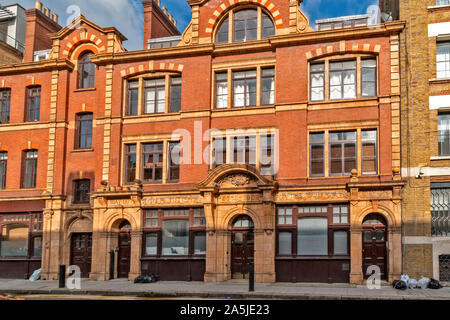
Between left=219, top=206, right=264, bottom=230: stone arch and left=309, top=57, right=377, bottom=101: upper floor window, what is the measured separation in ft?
19.9

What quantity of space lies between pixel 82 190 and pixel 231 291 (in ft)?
38.2

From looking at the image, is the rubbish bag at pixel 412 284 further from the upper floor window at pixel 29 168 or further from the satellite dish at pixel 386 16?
the upper floor window at pixel 29 168

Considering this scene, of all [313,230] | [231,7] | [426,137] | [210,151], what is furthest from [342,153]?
[231,7]

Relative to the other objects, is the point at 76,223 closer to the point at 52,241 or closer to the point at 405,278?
the point at 52,241

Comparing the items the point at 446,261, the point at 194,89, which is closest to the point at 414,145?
the point at 446,261

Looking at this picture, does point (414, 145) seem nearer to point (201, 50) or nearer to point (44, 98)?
point (201, 50)

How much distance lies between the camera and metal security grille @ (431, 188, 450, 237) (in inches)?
850

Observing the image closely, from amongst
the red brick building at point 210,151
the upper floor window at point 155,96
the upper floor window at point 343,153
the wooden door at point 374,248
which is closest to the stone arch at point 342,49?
the red brick building at point 210,151

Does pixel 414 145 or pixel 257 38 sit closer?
pixel 414 145

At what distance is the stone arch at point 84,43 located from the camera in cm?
2789

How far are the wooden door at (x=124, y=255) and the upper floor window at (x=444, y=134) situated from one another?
50.3ft

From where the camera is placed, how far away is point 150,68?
2625 centimetres

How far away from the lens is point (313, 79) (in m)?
24.1

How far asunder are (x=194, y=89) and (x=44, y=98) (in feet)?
29.9
